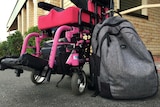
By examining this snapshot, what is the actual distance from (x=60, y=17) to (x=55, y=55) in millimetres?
322

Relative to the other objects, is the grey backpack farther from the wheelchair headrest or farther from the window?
the window

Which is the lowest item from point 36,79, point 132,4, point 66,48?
point 36,79

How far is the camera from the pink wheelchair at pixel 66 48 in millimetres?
1602

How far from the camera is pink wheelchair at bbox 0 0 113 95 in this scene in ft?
5.25

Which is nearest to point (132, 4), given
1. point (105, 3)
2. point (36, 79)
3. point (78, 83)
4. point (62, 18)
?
point (105, 3)

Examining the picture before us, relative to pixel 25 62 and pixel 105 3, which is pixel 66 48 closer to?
pixel 25 62

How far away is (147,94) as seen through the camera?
156cm

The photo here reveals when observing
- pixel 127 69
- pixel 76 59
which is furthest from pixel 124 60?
pixel 76 59

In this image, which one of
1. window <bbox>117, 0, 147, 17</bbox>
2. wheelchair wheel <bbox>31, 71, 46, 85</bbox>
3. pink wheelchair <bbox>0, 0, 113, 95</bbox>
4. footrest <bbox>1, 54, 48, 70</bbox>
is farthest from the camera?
window <bbox>117, 0, 147, 17</bbox>

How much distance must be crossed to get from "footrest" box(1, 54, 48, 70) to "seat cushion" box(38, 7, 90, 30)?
1.29ft

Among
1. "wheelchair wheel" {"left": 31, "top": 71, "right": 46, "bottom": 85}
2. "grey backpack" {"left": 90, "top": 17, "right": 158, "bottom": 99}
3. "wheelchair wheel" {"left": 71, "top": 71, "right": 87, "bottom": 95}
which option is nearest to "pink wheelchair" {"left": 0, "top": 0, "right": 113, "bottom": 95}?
"wheelchair wheel" {"left": 71, "top": 71, "right": 87, "bottom": 95}

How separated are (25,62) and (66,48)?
43 cm

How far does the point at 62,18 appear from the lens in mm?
1779

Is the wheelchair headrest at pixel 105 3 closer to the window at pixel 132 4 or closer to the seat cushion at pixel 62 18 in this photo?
the seat cushion at pixel 62 18
